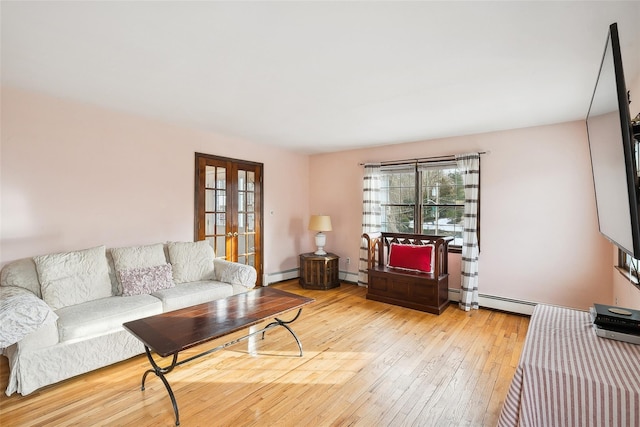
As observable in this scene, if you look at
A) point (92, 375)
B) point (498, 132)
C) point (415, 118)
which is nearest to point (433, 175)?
point (498, 132)

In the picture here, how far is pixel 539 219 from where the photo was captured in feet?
12.0

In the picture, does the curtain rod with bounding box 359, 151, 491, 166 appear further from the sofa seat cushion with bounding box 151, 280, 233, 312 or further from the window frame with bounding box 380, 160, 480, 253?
the sofa seat cushion with bounding box 151, 280, 233, 312

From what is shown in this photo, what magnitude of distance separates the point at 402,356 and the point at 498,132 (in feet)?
10.3

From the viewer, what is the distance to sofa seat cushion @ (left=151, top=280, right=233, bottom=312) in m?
2.93

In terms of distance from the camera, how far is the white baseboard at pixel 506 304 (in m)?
3.75

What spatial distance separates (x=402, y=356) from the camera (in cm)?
272

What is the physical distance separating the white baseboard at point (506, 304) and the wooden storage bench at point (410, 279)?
0.48 metres

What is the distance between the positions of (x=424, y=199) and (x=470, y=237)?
920 millimetres

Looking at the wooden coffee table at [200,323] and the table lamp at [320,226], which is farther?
the table lamp at [320,226]

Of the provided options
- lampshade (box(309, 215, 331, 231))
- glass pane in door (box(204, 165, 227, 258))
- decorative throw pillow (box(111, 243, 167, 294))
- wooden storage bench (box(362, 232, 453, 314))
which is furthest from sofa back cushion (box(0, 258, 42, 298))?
wooden storage bench (box(362, 232, 453, 314))

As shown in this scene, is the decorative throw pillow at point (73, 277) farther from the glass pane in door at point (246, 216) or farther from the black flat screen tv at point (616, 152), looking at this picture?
the black flat screen tv at point (616, 152)

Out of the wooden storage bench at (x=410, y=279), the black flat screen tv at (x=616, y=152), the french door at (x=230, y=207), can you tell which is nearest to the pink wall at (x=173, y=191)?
the french door at (x=230, y=207)

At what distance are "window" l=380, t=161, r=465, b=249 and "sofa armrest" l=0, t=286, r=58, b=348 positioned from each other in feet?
14.1

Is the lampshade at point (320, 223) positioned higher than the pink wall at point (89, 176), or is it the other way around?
the pink wall at point (89, 176)
